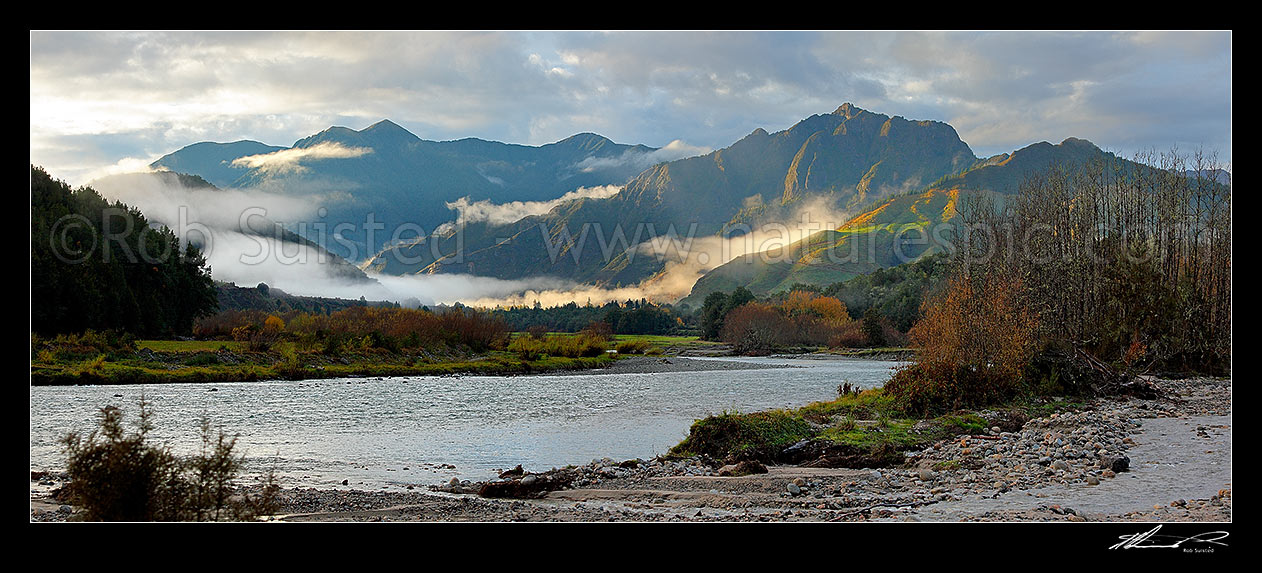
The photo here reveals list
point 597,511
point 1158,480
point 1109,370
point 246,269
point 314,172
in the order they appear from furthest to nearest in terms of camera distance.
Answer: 1. point 314,172
2. point 246,269
3. point 1109,370
4. point 1158,480
5. point 597,511

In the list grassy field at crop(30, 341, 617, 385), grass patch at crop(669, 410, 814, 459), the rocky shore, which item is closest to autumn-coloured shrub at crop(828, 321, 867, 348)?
grassy field at crop(30, 341, 617, 385)

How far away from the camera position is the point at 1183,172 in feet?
86.8

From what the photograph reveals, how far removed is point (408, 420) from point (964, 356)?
1386cm

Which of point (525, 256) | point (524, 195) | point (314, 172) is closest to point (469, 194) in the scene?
point (524, 195)

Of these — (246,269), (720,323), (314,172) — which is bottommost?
(720,323)

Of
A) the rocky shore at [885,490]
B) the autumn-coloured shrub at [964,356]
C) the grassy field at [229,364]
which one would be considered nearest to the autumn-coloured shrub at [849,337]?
the grassy field at [229,364]

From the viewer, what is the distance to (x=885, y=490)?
1045 cm

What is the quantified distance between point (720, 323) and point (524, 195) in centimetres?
10303

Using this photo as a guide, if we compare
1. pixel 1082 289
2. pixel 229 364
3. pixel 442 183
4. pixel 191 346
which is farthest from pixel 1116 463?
pixel 442 183

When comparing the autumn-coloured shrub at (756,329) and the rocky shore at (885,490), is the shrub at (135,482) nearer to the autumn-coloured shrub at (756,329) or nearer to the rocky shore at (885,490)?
the rocky shore at (885,490)

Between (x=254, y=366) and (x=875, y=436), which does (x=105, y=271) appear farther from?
(x=875, y=436)

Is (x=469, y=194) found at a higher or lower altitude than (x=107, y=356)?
higher
